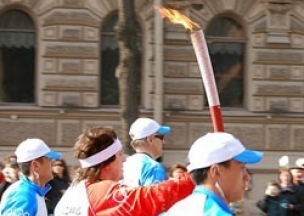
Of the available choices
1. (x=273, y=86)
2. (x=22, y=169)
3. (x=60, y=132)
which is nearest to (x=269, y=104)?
(x=273, y=86)

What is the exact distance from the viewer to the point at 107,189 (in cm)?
440

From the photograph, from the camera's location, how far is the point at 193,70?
18000 millimetres

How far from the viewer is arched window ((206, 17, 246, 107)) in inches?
730

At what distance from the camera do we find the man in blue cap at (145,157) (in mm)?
6719

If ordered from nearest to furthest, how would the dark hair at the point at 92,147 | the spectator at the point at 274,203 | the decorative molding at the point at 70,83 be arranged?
the dark hair at the point at 92,147 < the spectator at the point at 274,203 < the decorative molding at the point at 70,83

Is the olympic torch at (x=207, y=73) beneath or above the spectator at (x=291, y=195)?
above

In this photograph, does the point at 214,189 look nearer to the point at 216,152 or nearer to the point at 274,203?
the point at 216,152

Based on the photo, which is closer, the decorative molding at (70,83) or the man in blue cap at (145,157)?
the man in blue cap at (145,157)

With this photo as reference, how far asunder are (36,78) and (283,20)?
503 cm

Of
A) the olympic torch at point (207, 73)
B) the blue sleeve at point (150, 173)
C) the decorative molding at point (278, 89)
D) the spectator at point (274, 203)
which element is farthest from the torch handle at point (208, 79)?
the decorative molding at point (278, 89)

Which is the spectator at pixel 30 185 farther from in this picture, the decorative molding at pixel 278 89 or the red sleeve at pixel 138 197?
the decorative molding at pixel 278 89

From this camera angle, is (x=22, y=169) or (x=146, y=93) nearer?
(x=22, y=169)

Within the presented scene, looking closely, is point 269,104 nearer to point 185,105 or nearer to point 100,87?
point 185,105

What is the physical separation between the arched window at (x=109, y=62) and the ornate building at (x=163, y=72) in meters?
0.02
